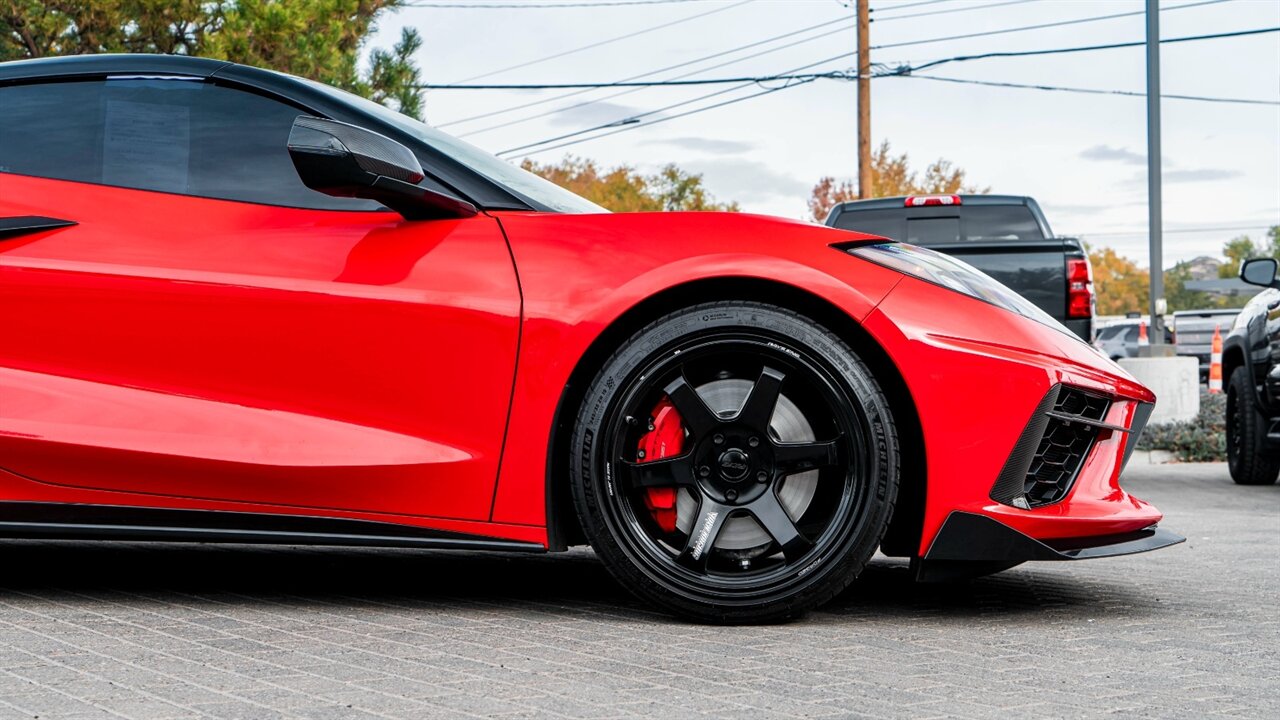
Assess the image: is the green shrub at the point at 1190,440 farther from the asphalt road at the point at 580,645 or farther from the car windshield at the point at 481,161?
the car windshield at the point at 481,161

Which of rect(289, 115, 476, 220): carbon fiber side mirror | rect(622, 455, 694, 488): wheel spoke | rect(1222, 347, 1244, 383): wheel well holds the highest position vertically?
rect(289, 115, 476, 220): carbon fiber side mirror

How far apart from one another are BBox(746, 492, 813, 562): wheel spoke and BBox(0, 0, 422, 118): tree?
11526mm

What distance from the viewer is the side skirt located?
3404mm

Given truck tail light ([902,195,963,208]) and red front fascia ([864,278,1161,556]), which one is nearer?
red front fascia ([864,278,1161,556])

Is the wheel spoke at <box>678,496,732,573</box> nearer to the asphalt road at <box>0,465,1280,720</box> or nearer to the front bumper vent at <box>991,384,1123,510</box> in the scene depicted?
the asphalt road at <box>0,465,1280,720</box>

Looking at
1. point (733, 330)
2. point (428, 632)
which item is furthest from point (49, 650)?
point (733, 330)

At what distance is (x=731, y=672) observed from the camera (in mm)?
2889

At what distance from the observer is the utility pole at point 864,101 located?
83.5 feet

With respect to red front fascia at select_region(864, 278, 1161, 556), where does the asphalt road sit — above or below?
below

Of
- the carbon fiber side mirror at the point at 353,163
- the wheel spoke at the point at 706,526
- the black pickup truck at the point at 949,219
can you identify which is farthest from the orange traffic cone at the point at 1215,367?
the carbon fiber side mirror at the point at 353,163

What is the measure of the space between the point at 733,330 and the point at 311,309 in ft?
3.63

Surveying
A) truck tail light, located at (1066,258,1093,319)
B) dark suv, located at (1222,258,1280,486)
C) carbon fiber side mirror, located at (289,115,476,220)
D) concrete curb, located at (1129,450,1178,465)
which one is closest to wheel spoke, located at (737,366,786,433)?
carbon fiber side mirror, located at (289,115,476,220)

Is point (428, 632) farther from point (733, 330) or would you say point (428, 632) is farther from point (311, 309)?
point (733, 330)

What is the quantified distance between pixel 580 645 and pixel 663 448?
55 centimetres
